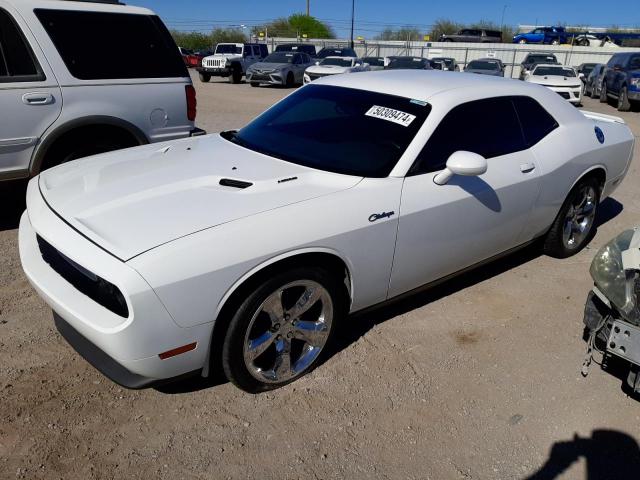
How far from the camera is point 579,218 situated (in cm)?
477

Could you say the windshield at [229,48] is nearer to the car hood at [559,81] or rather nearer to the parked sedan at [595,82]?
the car hood at [559,81]

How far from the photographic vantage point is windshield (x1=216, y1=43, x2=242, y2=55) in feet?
83.2

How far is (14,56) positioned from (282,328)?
364 cm

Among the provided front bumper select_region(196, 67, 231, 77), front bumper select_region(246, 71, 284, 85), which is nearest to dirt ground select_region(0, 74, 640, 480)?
front bumper select_region(246, 71, 284, 85)

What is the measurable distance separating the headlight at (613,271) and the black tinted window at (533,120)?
1.19 m

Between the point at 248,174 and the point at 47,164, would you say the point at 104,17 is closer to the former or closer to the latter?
the point at 47,164

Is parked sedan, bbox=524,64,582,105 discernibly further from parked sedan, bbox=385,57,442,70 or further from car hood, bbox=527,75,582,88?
parked sedan, bbox=385,57,442,70

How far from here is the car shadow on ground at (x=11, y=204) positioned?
5.00 m

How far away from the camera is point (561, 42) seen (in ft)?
159

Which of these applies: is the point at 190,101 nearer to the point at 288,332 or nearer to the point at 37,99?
the point at 37,99

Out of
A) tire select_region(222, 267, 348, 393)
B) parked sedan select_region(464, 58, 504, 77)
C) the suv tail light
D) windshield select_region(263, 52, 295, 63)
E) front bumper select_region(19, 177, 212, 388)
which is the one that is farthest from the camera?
windshield select_region(263, 52, 295, 63)

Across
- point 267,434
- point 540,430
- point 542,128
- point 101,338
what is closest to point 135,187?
point 101,338

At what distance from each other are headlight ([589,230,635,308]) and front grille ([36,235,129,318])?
2443mm

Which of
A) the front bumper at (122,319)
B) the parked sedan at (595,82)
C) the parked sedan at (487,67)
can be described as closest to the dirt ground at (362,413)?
the front bumper at (122,319)
